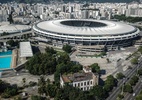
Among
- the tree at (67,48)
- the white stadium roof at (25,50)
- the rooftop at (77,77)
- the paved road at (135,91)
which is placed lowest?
the paved road at (135,91)

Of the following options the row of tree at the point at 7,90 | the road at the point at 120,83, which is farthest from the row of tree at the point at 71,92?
the row of tree at the point at 7,90

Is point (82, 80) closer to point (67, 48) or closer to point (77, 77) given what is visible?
point (77, 77)

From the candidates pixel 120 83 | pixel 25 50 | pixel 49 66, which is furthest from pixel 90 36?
pixel 120 83

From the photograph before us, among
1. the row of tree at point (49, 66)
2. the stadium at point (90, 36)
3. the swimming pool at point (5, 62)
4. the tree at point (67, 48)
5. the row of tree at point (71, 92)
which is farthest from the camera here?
the stadium at point (90, 36)

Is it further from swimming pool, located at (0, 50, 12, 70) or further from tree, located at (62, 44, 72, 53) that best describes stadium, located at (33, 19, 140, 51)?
swimming pool, located at (0, 50, 12, 70)

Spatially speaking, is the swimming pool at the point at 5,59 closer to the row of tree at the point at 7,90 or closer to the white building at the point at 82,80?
the row of tree at the point at 7,90

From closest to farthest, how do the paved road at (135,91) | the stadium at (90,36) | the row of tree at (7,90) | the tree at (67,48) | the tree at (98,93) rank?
the tree at (98,93) < the row of tree at (7,90) < the paved road at (135,91) < the tree at (67,48) < the stadium at (90,36)

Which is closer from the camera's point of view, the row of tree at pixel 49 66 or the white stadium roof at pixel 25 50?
the row of tree at pixel 49 66

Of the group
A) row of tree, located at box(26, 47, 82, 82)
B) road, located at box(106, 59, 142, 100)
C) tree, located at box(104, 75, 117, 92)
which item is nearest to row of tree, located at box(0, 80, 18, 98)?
row of tree, located at box(26, 47, 82, 82)

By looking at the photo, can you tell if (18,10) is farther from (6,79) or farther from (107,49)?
(6,79)
